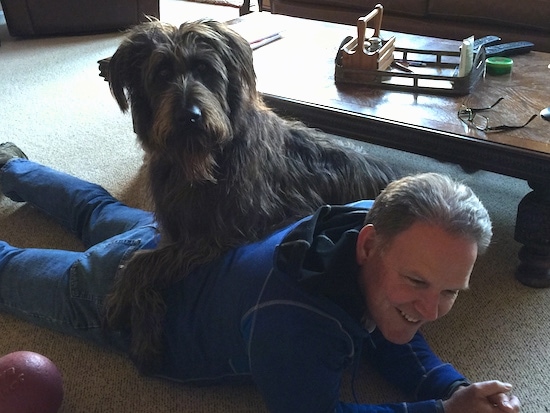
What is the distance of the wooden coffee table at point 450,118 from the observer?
1.64 m

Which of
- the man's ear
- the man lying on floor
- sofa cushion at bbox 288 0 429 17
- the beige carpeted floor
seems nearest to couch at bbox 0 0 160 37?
the beige carpeted floor

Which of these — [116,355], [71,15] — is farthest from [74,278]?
[71,15]

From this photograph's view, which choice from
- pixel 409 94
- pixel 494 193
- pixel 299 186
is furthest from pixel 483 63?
pixel 299 186

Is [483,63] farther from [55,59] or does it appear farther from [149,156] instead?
[55,59]

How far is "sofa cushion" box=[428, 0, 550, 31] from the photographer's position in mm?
2850

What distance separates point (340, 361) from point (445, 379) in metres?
0.35

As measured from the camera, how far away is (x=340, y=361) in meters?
1.13

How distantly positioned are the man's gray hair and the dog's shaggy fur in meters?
0.45

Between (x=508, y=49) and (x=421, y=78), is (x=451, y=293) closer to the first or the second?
(x=421, y=78)

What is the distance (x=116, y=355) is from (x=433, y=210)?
3.18ft

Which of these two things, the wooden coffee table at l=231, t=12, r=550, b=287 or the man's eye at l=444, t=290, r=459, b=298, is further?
the wooden coffee table at l=231, t=12, r=550, b=287

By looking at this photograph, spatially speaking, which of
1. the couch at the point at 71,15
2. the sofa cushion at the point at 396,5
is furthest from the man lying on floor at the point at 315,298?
the couch at the point at 71,15

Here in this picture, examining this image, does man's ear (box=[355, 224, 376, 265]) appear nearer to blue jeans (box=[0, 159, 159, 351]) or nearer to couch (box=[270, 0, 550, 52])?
blue jeans (box=[0, 159, 159, 351])

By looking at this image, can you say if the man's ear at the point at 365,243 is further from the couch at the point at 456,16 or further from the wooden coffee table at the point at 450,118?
the couch at the point at 456,16
